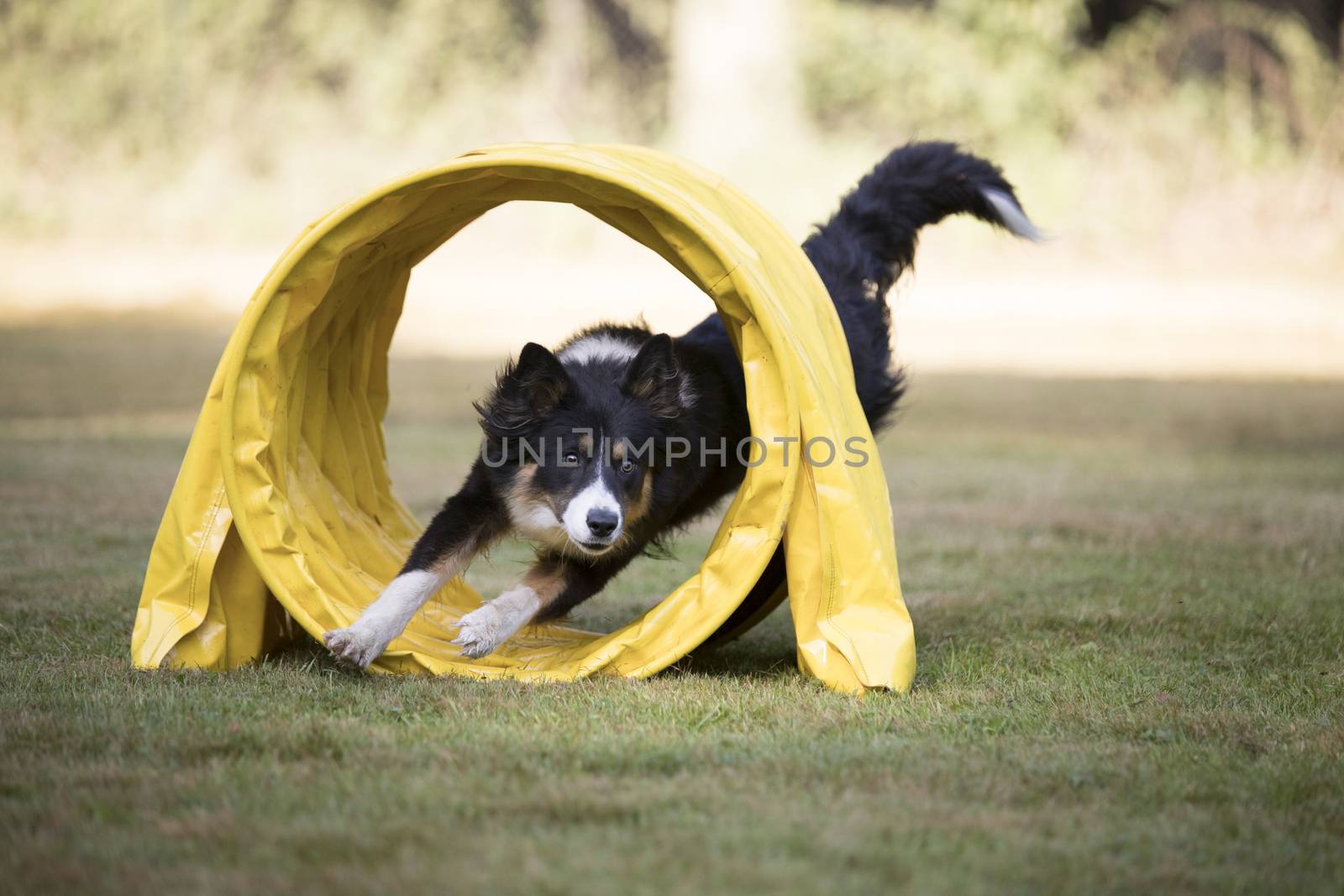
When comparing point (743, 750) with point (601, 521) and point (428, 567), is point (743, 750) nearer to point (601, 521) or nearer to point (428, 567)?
point (601, 521)

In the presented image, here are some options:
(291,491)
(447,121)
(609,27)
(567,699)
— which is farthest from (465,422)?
(609,27)

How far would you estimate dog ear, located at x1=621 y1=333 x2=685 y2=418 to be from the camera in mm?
4586

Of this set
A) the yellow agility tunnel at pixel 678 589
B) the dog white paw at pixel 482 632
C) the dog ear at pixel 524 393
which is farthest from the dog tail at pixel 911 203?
the dog white paw at pixel 482 632

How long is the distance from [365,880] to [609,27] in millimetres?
21311

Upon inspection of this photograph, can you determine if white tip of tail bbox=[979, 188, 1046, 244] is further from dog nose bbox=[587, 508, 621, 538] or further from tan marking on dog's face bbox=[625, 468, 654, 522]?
dog nose bbox=[587, 508, 621, 538]

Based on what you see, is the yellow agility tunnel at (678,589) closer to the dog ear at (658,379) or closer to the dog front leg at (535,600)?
the dog front leg at (535,600)

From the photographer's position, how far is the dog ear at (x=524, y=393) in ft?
15.1

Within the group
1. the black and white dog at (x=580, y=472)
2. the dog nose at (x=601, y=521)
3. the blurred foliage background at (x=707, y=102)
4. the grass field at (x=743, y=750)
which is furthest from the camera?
the blurred foliage background at (x=707, y=102)

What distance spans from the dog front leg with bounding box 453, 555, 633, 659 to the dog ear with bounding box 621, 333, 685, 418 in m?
0.60

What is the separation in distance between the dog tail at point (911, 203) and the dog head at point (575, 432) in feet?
4.89

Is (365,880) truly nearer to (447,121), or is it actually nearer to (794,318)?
(794,318)

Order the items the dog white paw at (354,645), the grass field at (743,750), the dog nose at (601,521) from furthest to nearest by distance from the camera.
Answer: the dog nose at (601,521) < the dog white paw at (354,645) < the grass field at (743,750)

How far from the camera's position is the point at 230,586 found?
4461mm

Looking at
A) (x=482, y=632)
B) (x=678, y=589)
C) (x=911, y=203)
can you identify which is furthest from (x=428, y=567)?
Answer: (x=911, y=203)
